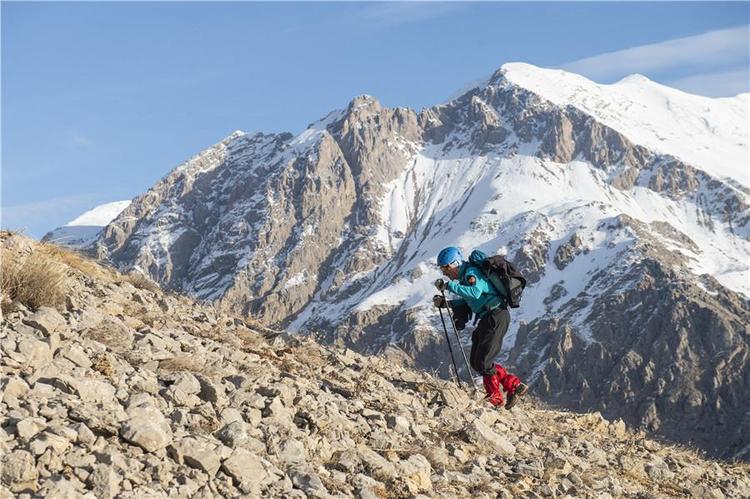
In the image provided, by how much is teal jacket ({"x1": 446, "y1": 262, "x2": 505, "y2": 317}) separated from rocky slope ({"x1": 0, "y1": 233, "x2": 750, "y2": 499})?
1320 millimetres

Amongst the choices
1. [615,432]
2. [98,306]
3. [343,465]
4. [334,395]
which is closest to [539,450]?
[334,395]

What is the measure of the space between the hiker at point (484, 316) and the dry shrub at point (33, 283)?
17.9ft

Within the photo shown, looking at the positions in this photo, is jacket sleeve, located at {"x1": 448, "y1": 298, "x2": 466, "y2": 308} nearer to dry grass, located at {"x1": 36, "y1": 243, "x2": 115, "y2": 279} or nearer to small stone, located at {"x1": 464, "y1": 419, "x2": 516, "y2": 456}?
small stone, located at {"x1": 464, "y1": 419, "x2": 516, "y2": 456}

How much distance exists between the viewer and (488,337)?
44.7ft

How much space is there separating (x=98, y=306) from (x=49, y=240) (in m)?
4.07

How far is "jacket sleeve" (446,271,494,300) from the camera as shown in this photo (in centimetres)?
1323

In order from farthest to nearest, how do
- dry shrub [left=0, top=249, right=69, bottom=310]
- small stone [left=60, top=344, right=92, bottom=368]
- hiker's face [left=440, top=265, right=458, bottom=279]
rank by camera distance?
hiker's face [left=440, top=265, right=458, bottom=279] < dry shrub [left=0, top=249, right=69, bottom=310] < small stone [left=60, top=344, right=92, bottom=368]

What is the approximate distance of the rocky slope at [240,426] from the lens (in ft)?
24.7

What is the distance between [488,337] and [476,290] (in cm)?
80

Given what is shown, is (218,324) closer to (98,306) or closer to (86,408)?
(98,306)


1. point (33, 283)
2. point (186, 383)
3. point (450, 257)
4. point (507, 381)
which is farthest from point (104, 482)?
point (507, 381)

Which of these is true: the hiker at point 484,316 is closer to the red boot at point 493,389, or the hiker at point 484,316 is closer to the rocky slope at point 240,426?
the red boot at point 493,389

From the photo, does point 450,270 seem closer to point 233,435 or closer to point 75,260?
point 233,435

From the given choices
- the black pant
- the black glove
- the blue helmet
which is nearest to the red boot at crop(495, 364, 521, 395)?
the black pant
